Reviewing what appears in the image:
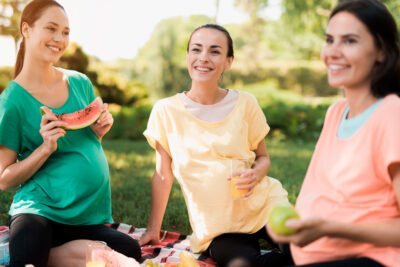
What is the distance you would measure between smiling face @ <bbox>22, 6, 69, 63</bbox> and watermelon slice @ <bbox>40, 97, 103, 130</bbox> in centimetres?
35

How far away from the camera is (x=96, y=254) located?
9.70 feet

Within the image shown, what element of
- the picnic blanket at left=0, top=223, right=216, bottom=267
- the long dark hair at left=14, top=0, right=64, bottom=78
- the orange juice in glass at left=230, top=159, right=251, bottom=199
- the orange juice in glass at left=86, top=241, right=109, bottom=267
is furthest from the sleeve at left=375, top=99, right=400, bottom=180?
the long dark hair at left=14, top=0, right=64, bottom=78

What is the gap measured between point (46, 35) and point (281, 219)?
6.68ft

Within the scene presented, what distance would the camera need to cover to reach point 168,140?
3656 mm

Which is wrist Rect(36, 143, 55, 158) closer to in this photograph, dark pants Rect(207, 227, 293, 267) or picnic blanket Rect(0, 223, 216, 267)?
picnic blanket Rect(0, 223, 216, 267)

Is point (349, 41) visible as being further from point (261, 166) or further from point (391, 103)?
point (261, 166)

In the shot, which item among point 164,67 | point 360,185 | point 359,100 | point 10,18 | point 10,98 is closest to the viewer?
point 360,185

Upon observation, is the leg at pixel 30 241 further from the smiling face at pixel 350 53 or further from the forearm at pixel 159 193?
the smiling face at pixel 350 53

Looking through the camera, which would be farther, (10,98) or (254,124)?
(254,124)

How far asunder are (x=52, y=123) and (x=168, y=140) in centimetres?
81

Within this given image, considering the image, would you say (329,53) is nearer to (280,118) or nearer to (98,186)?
(98,186)

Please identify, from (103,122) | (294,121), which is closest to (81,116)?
(103,122)

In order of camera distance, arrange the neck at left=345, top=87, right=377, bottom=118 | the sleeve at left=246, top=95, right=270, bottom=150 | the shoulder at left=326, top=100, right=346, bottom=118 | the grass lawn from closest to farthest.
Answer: the neck at left=345, top=87, right=377, bottom=118 → the shoulder at left=326, top=100, right=346, bottom=118 → the sleeve at left=246, top=95, right=270, bottom=150 → the grass lawn

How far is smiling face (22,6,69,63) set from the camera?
3.38 metres
